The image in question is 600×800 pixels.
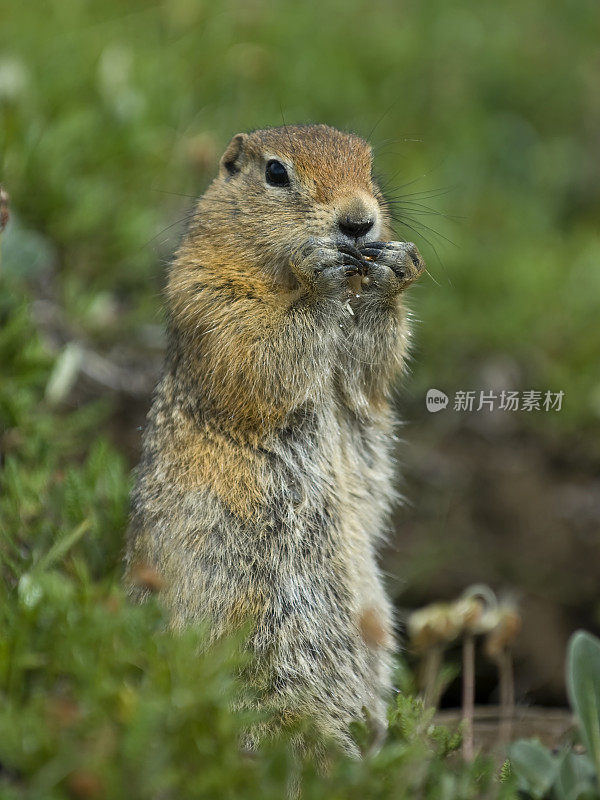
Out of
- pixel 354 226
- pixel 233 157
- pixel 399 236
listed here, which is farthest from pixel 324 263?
pixel 399 236

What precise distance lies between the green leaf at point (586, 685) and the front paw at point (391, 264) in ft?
4.13

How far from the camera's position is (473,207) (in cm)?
683

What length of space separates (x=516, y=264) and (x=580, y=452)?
1392 millimetres

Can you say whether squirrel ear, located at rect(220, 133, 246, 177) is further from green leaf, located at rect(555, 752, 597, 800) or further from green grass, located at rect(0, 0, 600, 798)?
green leaf, located at rect(555, 752, 597, 800)

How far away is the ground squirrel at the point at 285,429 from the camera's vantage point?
3033 millimetres

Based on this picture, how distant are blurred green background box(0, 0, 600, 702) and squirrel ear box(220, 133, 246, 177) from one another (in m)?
0.30

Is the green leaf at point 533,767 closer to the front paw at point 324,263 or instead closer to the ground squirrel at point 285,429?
the ground squirrel at point 285,429

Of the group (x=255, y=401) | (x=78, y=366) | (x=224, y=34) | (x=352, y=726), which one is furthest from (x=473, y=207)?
(x=352, y=726)

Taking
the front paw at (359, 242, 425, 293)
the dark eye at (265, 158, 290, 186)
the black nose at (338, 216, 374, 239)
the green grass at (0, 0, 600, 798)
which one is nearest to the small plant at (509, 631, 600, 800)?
the green grass at (0, 0, 600, 798)

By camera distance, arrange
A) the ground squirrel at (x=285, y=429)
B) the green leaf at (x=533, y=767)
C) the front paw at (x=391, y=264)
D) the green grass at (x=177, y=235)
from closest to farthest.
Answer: the green grass at (x=177, y=235)
the green leaf at (x=533, y=767)
the ground squirrel at (x=285, y=429)
the front paw at (x=391, y=264)

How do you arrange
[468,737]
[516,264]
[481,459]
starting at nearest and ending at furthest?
[468,737]
[481,459]
[516,264]

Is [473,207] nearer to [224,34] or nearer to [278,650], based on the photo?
[224,34]

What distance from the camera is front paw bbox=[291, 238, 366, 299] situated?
3059 millimetres

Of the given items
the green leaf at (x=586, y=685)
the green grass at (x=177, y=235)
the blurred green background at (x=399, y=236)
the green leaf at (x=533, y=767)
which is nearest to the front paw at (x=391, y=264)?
the green grass at (x=177, y=235)
